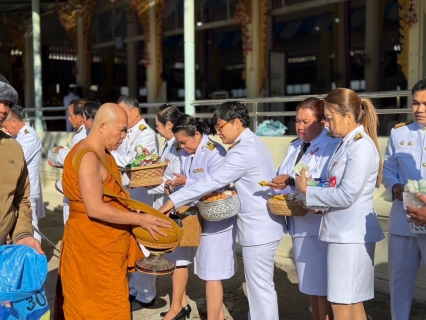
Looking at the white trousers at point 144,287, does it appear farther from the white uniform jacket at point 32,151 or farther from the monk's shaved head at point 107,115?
the monk's shaved head at point 107,115

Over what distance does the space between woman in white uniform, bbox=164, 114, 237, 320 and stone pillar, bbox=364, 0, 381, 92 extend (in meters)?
7.58

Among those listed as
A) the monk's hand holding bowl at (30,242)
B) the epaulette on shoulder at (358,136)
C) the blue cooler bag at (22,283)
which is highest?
the epaulette on shoulder at (358,136)

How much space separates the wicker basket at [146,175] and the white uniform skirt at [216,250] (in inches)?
20.0

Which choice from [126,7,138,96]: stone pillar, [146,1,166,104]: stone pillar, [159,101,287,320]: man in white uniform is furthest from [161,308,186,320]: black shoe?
[126,7,138,96]: stone pillar

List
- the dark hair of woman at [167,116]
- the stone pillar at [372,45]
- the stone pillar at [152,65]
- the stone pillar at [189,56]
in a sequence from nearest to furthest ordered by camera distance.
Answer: the dark hair of woman at [167,116] → the stone pillar at [189,56] → the stone pillar at [372,45] → the stone pillar at [152,65]

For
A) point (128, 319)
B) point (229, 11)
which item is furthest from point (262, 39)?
point (128, 319)

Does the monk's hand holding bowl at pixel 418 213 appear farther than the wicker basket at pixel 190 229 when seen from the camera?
No

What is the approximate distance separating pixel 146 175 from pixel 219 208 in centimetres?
78

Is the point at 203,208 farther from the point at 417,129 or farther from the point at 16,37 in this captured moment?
the point at 16,37

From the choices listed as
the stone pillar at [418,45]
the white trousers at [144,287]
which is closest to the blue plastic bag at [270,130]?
the stone pillar at [418,45]

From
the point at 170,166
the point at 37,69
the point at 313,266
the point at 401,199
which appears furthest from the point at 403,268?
the point at 37,69

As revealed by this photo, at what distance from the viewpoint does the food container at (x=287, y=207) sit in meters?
3.48

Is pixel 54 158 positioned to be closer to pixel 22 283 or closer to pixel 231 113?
pixel 231 113

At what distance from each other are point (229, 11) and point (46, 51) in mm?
7728
